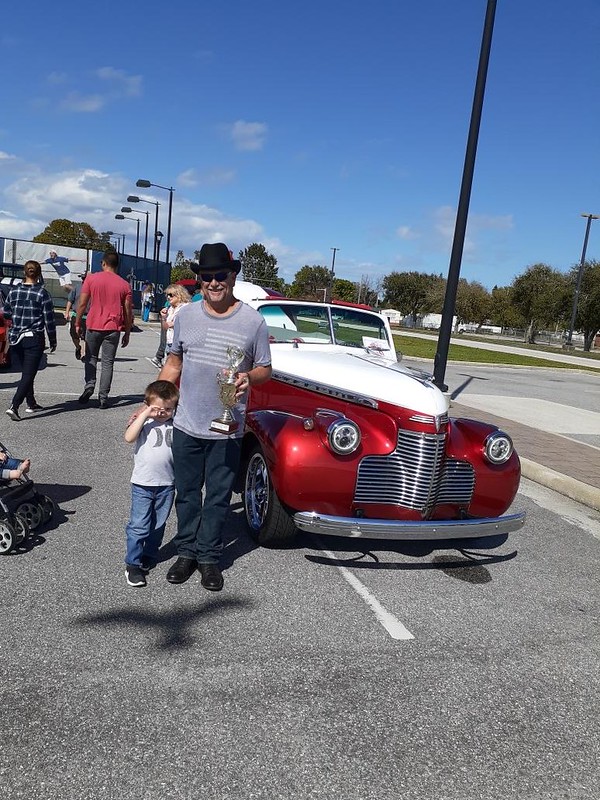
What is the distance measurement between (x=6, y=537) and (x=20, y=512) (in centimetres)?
38

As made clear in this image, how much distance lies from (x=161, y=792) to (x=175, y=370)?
2.39 m

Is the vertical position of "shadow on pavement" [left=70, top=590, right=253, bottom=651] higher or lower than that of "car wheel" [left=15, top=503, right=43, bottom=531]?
lower

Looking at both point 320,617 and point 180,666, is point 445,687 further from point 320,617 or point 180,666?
point 180,666

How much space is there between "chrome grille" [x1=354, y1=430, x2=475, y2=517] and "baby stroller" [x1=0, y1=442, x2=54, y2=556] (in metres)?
Result: 2.13

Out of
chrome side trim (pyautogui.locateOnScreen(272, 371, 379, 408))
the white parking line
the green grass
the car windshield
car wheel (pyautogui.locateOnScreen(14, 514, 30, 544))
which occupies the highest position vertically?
the car windshield

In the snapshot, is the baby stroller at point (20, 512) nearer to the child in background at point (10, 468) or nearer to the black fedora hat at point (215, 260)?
the child in background at point (10, 468)

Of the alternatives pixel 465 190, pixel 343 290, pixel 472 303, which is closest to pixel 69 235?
pixel 343 290

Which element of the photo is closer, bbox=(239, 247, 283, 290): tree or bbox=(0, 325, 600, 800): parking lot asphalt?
bbox=(0, 325, 600, 800): parking lot asphalt

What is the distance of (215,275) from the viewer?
3906 mm

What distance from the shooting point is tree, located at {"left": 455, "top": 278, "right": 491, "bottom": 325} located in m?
79.1

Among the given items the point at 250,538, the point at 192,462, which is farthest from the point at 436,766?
the point at 250,538

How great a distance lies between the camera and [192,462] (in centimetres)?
409

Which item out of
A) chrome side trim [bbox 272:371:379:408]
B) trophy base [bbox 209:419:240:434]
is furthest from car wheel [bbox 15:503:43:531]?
chrome side trim [bbox 272:371:379:408]

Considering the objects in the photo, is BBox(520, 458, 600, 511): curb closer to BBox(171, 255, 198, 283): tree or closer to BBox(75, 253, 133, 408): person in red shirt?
BBox(75, 253, 133, 408): person in red shirt
